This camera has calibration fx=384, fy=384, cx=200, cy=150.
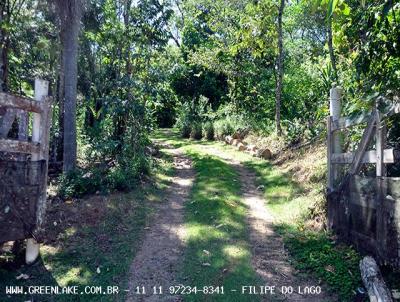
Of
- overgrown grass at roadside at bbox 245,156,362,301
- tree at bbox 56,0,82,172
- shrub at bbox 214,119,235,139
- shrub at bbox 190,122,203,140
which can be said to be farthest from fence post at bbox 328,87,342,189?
shrub at bbox 190,122,203,140

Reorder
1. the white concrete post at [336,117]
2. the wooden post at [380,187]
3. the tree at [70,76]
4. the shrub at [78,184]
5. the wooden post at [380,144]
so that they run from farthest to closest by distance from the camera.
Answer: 1. the tree at [70,76]
2. the shrub at [78,184]
3. the white concrete post at [336,117]
4. the wooden post at [380,144]
5. the wooden post at [380,187]

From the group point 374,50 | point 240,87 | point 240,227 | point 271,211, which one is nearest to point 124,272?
point 240,227

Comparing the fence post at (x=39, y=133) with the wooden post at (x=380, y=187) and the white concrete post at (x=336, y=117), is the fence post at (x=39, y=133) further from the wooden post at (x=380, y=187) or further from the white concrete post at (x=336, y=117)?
the white concrete post at (x=336, y=117)

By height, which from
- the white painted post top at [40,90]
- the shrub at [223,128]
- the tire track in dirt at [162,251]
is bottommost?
the tire track in dirt at [162,251]

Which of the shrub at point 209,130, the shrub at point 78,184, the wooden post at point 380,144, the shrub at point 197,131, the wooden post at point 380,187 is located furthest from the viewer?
the shrub at point 197,131

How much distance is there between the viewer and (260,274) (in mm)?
5270

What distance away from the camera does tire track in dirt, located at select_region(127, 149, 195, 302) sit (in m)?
5.03

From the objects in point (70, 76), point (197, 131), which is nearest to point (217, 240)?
point (70, 76)

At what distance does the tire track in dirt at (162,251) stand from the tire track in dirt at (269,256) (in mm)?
1199

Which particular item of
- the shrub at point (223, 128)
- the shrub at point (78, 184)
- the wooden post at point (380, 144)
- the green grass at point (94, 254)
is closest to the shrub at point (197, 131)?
the shrub at point (223, 128)

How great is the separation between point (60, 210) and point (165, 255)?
255 cm

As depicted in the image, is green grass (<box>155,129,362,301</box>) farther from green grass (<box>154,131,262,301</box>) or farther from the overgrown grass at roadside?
green grass (<box>154,131,262,301</box>)

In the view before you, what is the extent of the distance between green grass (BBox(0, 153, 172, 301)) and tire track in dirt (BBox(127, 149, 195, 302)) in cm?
14

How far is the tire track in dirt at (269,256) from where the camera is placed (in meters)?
4.74
